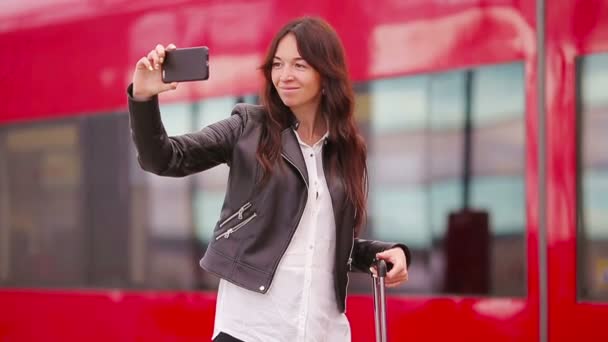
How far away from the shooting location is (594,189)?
360 centimetres

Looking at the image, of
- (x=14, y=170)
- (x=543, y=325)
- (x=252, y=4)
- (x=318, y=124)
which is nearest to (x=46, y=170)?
(x=14, y=170)

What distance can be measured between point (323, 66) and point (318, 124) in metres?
0.15

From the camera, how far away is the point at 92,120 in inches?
206

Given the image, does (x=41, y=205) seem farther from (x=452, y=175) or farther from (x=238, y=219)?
(x=238, y=219)

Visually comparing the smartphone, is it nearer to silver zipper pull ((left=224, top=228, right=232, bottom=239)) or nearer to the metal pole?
silver zipper pull ((left=224, top=228, right=232, bottom=239))

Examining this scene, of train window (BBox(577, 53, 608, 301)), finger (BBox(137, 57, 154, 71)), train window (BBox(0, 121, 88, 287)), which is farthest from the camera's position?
train window (BBox(0, 121, 88, 287))

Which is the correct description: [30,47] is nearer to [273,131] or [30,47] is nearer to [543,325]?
[543,325]

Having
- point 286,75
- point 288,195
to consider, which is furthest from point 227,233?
point 286,75

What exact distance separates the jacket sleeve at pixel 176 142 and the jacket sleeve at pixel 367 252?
0.42 meters

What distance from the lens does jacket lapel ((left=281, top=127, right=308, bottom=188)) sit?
213cm

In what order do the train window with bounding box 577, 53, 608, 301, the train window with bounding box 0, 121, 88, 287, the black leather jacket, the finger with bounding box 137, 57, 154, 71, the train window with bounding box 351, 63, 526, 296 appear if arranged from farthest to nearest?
the train window with bounding box 0, 121, 88, 287
the train window with bounding box 351, 63, 526, 296
the train window with bounding box 577, 53, 608, 301
the black leather jacket
the finger with bounding box 137, 57, 154, 71

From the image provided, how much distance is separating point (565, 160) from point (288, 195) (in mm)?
1831

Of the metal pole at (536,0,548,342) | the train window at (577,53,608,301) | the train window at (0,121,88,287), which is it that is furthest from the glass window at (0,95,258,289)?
the train window at (577,53,608,301)

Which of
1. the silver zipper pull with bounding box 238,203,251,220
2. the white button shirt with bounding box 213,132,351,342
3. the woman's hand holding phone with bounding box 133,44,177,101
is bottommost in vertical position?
the white button shirt with bounding box 213,132,351,342
